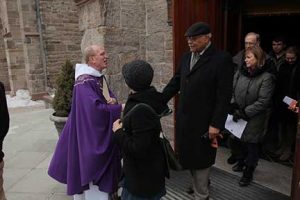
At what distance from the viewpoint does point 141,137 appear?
2.00m

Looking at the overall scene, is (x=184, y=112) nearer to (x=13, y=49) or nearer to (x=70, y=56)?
(x=70, y=56)

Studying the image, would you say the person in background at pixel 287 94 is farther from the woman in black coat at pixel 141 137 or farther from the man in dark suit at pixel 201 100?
the woman in black coat at pixel 141 137

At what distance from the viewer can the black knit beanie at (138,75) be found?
2.04m

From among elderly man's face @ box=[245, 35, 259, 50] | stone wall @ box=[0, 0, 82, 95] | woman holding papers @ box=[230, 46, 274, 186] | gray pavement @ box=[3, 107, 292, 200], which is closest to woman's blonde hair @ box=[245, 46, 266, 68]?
woman holding papers @ box=[230, 46, 274, 186]

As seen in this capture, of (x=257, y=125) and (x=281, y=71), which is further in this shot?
(x=281, y=71)

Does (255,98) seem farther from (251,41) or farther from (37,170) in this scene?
(37,170)

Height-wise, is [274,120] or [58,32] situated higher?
[58,32]

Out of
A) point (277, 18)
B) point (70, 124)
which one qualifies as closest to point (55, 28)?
point (277, 18)

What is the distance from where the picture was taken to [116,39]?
4.72 m

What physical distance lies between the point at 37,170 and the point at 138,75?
3143 millimetres

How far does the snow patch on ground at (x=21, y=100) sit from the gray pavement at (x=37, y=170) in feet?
16.5

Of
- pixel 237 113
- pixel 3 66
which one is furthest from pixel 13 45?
pixel 237 113

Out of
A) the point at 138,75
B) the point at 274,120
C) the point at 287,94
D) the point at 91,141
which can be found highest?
the point at 138,75

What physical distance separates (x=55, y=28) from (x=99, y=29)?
8.14 meters
